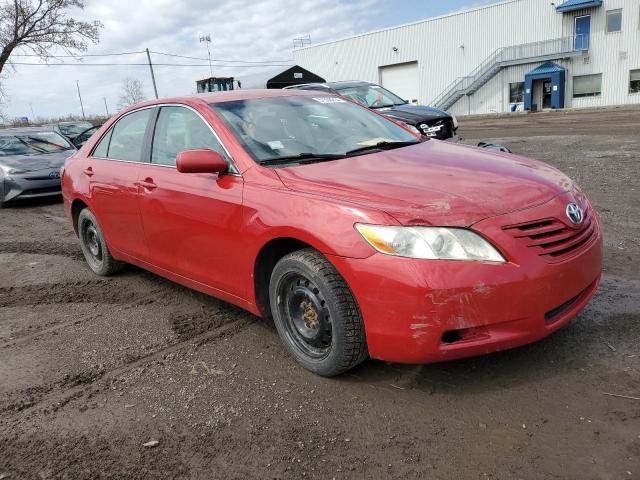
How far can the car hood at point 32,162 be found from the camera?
33.4ft

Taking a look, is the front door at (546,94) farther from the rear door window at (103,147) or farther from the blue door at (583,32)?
the rear door window at (103,147)

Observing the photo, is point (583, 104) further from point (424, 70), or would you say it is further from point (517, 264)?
point (517, 264)

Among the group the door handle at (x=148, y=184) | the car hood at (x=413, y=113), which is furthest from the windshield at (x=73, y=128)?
the door handle at (x=148, y=184)

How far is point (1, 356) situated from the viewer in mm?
3713

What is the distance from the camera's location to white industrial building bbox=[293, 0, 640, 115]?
36188 mm

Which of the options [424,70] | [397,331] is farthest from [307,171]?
[424,70]

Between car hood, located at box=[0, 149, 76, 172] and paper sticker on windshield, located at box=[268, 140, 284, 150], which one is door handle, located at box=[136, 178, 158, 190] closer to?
paper sticker on windshield, located at box=[268, 140, 284, 150]

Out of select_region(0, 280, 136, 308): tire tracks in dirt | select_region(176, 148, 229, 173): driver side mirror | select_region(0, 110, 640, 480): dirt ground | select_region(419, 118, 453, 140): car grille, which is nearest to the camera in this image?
select_region(0, 110, 640, 480): dirt ground

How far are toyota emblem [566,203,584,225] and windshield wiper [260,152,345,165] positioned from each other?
1.40m

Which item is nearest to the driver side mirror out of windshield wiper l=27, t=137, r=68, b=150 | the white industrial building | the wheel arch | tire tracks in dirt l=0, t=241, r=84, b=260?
the wheel arch

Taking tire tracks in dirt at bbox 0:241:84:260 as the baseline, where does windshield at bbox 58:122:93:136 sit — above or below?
above

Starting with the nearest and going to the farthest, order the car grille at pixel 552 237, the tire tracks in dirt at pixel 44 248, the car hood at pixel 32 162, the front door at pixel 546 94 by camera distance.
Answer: the car grille at pixel 552 237 → the tire tracks in dirt at pixel 44 248 → the car hood at pixel 32 162 → the front door at pixel 546 94

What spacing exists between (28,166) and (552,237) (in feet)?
33.4

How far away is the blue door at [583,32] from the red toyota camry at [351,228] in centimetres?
3898
